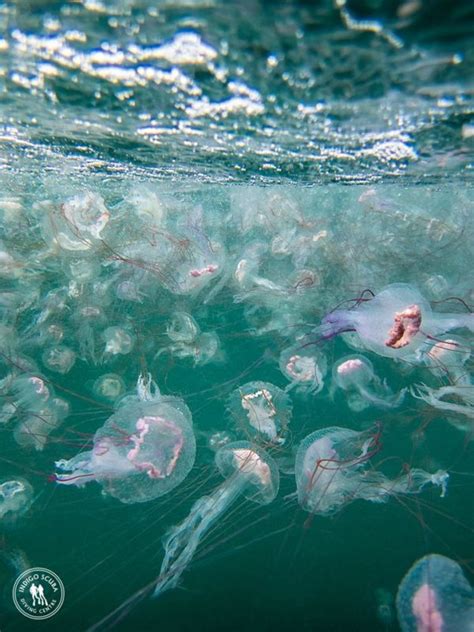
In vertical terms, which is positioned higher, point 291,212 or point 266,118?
point 266,118

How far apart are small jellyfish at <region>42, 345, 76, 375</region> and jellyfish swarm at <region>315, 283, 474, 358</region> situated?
5.25m

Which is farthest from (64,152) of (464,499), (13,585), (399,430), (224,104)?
(464,499)

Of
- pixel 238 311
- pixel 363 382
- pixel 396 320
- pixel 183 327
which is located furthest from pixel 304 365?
pixel 396 320

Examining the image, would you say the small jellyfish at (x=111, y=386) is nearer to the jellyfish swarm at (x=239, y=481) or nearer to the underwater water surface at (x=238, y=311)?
the underwater water surface at (x=238, y=311)

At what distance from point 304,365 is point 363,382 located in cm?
110

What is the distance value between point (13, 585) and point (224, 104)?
7.49 meters

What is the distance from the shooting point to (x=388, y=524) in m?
6.50

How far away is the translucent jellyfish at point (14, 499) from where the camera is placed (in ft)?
19.4

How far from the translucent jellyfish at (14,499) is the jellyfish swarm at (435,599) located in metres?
Answer: 5.73

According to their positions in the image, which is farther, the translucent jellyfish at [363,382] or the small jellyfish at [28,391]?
the translucent jellyfish at [363,382]

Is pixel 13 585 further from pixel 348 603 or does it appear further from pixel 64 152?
pixel 64 152

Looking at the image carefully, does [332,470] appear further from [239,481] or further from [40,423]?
[40,423]

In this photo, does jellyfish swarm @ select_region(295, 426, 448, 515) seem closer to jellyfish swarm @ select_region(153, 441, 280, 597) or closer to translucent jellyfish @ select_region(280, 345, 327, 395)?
jellyfish swarm @ select_region(153, 441, 280, 597)

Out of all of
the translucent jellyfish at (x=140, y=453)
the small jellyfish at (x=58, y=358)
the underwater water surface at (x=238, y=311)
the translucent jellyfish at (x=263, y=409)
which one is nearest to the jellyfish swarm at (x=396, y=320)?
the underwater water surface at (x=238, y=311)
